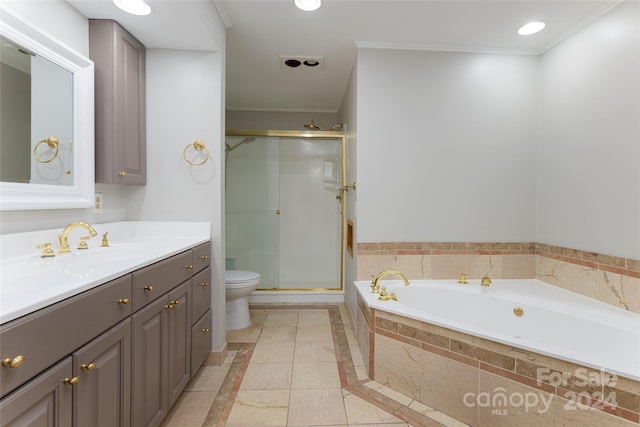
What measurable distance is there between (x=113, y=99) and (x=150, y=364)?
1408 mm

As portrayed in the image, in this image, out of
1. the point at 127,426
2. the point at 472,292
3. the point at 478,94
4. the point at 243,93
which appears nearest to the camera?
the point at 127,426

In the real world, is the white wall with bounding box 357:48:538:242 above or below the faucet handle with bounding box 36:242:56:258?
above

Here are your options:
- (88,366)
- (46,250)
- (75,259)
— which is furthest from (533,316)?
(46,250)

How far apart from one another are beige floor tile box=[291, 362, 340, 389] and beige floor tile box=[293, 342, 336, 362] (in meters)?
0.06

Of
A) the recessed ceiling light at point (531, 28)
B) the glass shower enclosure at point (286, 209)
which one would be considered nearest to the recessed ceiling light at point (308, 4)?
the recessed ceiling light at point (531, 28)

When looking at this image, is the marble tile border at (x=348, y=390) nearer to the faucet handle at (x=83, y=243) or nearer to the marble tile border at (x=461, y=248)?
the marble tile border at (x=461, y=248)

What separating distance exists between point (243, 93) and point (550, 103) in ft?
9.45

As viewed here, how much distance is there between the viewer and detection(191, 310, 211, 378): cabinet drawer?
165cm

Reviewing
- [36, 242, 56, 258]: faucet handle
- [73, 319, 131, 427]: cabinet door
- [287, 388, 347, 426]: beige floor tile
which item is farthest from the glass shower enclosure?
[73, 319, 131, 427]: cabinet door

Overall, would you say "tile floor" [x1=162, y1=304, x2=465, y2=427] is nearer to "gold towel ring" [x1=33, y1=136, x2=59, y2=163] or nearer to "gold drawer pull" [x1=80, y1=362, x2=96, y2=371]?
"gold drawer pull" [x1=80, y1=362, x2=96, y2=371]

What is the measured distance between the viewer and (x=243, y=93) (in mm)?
3273

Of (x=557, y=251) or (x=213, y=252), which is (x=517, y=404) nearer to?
(x=557, y=251)

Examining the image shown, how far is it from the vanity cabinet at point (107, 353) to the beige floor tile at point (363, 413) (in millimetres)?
884

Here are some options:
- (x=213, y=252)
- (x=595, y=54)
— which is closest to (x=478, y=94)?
(x=595, y=54)
